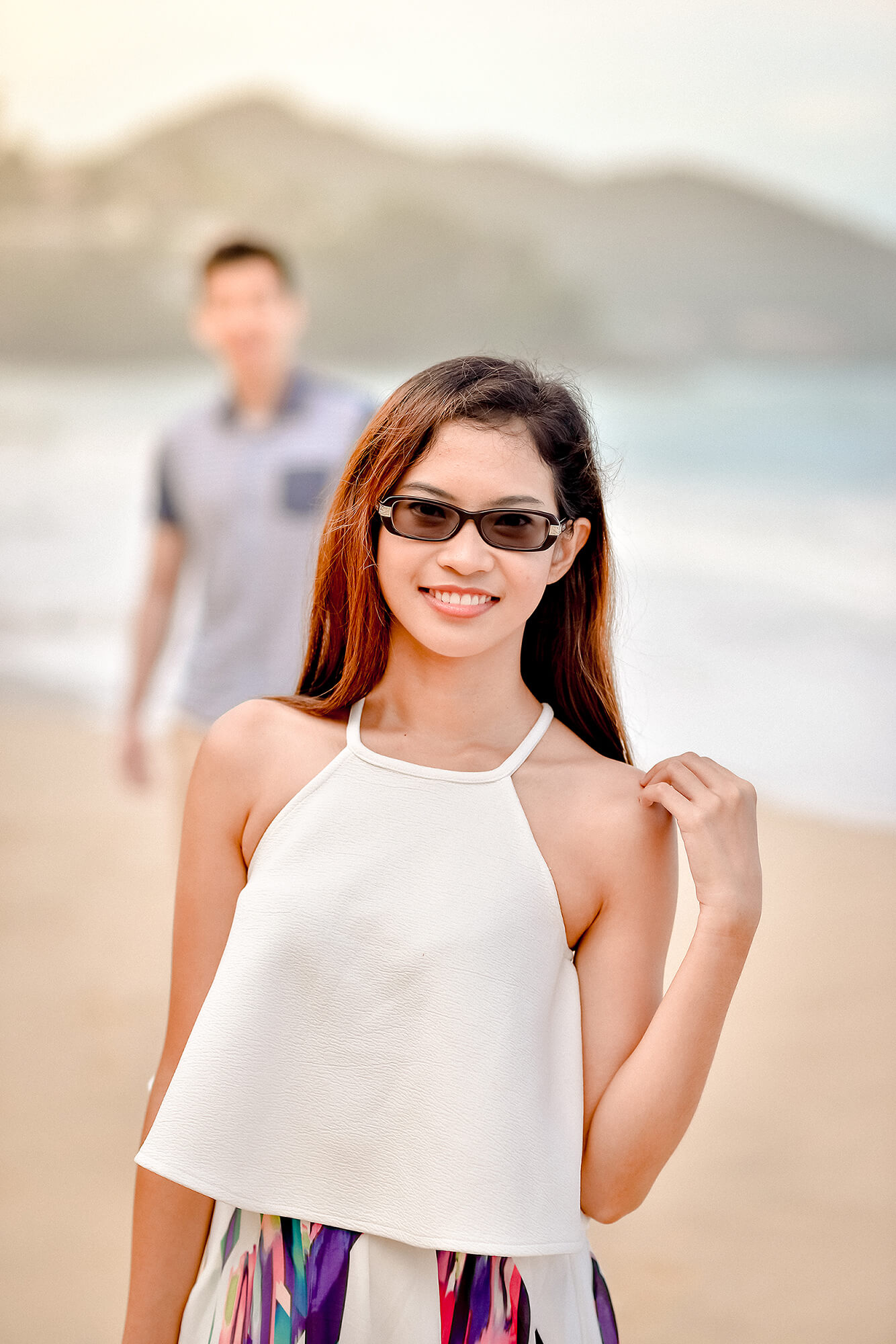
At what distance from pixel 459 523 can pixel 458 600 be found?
7cm

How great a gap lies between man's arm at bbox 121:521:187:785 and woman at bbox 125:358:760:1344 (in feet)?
7.09

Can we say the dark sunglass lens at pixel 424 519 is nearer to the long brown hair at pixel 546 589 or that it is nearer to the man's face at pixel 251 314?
the long brown hair at pixel 546 589

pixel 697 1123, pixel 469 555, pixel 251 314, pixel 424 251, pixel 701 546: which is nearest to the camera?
pixel 469 555

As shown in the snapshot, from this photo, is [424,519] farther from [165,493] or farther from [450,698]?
[165,493]

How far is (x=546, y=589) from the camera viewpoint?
138 centimetres

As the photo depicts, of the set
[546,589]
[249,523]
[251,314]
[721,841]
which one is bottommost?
[721,841]

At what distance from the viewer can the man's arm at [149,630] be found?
3.38 metres

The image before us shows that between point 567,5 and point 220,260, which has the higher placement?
point 567,5

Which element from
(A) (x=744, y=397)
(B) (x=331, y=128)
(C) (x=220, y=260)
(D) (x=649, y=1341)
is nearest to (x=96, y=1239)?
(D) (x=649, y=1341)

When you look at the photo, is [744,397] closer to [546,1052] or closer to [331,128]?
[331,128]

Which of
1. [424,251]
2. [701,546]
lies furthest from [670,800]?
[424,251]

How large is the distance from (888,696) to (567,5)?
19.1 ft

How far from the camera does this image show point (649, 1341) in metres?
2.69

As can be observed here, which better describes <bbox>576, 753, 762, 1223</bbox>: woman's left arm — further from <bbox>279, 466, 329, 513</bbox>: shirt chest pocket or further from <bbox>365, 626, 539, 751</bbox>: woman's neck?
<bbox>279, 466, 329, 513</bbox>: shirt chest pocket
